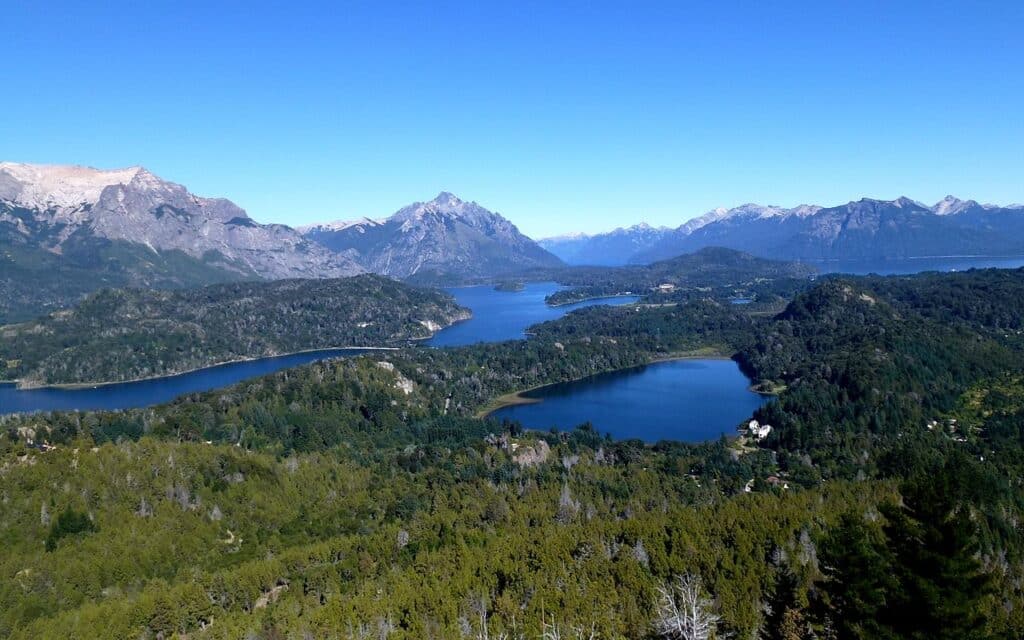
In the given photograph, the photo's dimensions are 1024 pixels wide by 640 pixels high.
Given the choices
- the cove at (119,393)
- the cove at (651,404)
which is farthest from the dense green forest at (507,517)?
the cove at (119,393)

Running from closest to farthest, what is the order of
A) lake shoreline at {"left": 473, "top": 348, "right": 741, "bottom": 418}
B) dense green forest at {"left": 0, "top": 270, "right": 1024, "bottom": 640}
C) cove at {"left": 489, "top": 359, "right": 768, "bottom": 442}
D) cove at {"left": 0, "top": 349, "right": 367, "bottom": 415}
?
1. dense green forest at {"left": 0, "top": 270, "right": 1024, "bottom": 640}
2. cove at {"left": 489, "top": 359, "right": 768, "bottom": 442}
3. lake shoreline at {"left": 473, "top": 348, "right": 741, "bottom": 418}
4. cove at {"left": 0, "top": 349, "right": 367, "bottom": 415}

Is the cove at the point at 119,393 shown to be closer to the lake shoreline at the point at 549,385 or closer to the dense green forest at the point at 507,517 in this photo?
the dense green forest at the point at 507,517

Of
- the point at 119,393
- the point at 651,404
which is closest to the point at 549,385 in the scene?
the point at 651,404

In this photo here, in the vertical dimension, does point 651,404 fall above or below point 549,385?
above

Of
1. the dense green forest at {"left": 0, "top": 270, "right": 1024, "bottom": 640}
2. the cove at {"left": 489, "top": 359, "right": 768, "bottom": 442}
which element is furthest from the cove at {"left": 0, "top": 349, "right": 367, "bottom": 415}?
the cove at {"left": 489, "top": 359, "right": 768, "bottom": 442}

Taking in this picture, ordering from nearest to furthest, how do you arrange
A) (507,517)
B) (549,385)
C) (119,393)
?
(507,517) < (549,385) < (119,393)

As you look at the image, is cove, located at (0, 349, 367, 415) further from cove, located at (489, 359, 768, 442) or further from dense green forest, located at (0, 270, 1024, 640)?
cove, located at (489, 359, 768, 442)

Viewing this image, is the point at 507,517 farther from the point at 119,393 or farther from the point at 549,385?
the point at 119,393
